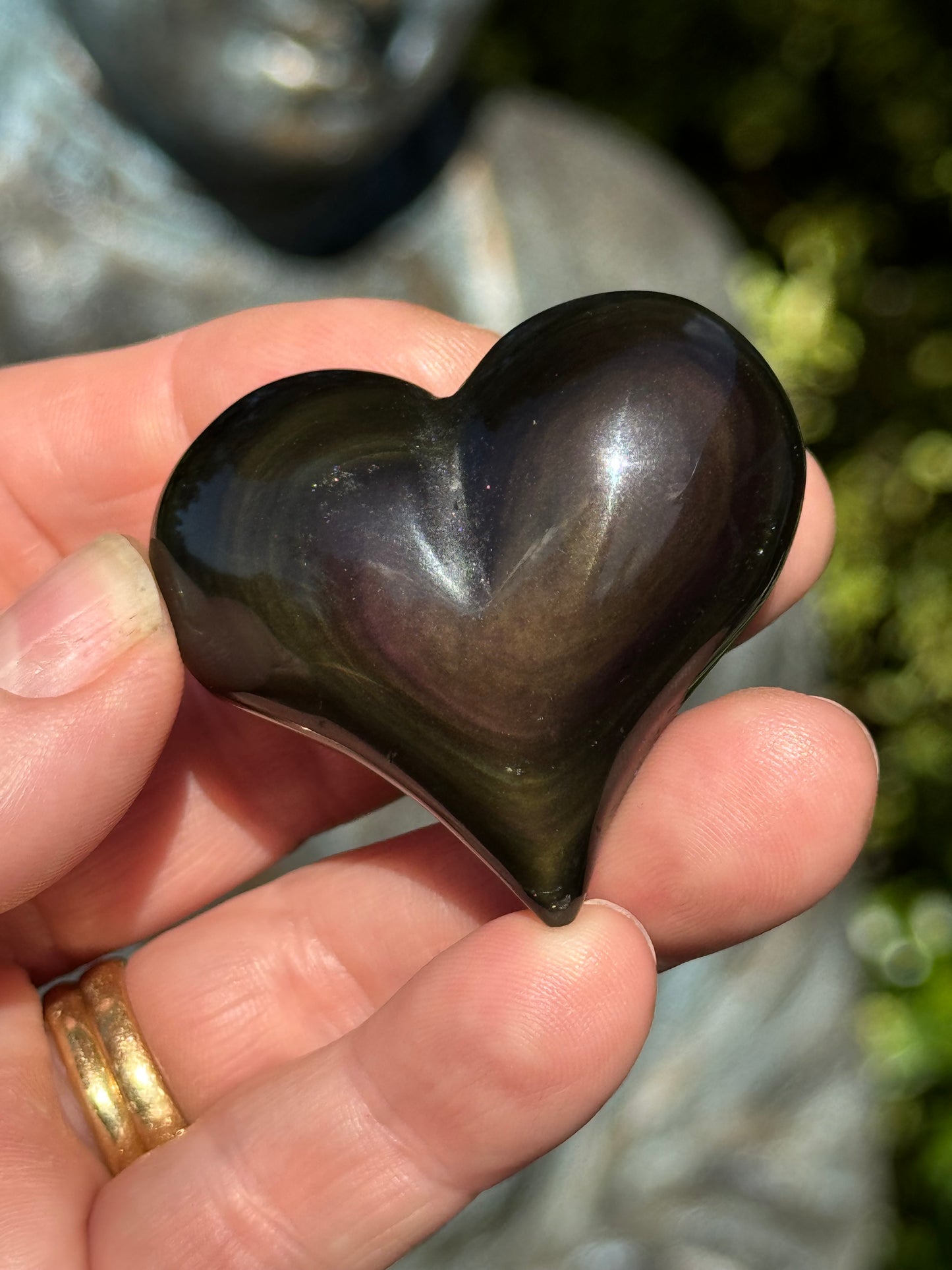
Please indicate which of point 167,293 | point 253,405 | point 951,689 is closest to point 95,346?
point 167,293

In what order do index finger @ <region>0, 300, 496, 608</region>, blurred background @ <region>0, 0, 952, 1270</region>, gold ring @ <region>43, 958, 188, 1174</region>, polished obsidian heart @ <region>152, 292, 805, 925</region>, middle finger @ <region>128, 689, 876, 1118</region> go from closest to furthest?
polished obsidian heart @ <region>152, 292, 805, 925</region> < middle finger @ <region>128, 689, 876, 1118</region> < gold ring @ <region>43, 958, 188, 1174</region> < index finger @ <region>0, 300, 496, 608</region> < blurred background @ <region>0, 0, 952, 1270</region>

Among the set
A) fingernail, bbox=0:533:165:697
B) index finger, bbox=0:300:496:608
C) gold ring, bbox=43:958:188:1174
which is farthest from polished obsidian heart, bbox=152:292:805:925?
gold ring, bbox=43:958:188:1174

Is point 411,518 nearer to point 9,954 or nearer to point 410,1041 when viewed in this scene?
point 410,1041

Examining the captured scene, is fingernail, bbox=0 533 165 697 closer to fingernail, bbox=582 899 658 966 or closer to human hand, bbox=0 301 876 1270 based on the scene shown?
human hand, bbox=0 301 876 1270

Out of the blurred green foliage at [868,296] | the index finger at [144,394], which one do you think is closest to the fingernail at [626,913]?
the index finger at [144,394]

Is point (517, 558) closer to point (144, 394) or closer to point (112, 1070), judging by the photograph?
point (144, 394)

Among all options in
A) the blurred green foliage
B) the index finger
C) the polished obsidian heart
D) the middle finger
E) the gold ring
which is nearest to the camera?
the polished obsidian heart
